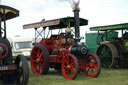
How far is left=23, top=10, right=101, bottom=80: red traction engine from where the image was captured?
612 centimetres

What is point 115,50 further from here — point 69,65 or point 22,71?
point 22,71

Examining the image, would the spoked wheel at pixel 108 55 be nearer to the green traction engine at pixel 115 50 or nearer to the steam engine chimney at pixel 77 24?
the green traction engine at pixel 115 50

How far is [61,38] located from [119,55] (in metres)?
2.69

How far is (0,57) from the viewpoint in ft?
14.4

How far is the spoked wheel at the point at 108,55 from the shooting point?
8039 millimetres

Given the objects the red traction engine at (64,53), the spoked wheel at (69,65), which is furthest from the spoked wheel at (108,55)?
the spoked wheel at (69,65)

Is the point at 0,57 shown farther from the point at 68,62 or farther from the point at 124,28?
the point at 124,28

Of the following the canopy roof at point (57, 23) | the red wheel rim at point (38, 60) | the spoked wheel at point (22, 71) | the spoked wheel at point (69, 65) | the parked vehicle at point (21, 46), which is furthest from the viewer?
the parked vehicle at point (21, 46)

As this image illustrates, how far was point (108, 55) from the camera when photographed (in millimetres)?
8547

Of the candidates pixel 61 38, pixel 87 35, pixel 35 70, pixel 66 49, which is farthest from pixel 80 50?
pixel 87 35

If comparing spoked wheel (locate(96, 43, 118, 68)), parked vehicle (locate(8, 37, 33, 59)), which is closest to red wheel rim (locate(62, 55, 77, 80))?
spoked wheel (locate(96, 43, 118, 68))

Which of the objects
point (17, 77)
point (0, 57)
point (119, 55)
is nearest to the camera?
point (0, 57)

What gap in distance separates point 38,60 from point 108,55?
2.98m

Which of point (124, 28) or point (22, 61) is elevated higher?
point (124, 28)
